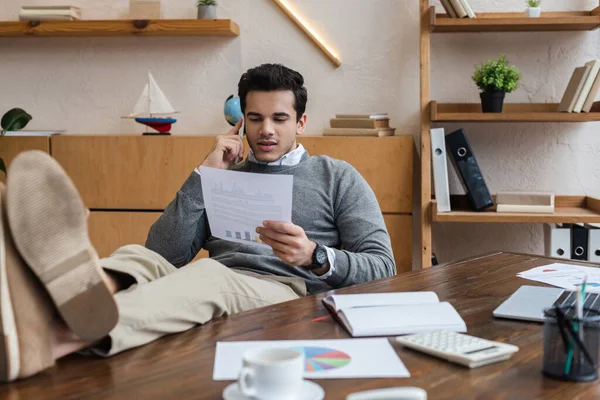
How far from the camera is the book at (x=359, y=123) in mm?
2963

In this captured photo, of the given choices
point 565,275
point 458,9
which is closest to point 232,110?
point 458,9

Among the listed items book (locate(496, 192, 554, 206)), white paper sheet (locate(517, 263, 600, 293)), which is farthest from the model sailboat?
white paper sheet (locate(517, 263, 600, 293))

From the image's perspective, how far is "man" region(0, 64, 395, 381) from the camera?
3.15 feet

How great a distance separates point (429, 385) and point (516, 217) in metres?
2.04

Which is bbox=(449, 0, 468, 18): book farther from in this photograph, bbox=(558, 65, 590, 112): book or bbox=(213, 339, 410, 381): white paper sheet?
bbox=(213, 339, 410, 381): white paper sheet

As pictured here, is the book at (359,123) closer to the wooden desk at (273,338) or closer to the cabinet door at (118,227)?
the cabinet door at (118,227)

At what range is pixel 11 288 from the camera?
95 cm

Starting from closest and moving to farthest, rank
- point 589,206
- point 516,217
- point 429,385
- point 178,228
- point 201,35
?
point 429,385
point 178,228
point 516,217
point 589,206
point 201,35

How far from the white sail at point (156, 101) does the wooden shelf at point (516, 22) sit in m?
1.17

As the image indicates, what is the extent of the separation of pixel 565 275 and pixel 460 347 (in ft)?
2.30

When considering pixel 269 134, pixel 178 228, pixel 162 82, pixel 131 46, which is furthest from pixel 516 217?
pixel 131 46

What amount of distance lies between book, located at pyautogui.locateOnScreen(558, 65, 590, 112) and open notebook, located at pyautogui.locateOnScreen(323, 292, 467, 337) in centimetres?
176

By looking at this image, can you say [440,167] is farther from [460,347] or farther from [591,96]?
[460,347]

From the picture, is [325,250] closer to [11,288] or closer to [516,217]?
[11,288]
